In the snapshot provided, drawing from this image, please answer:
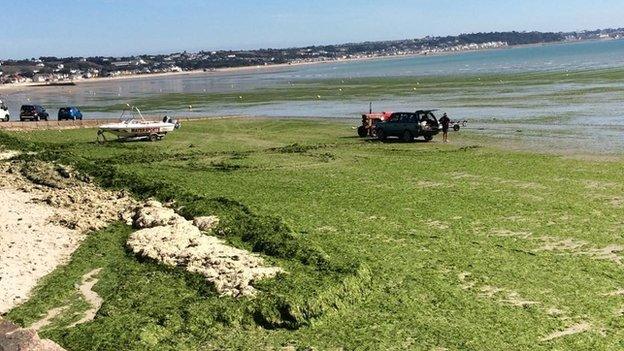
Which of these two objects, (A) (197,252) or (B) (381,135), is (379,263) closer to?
(A) (197,252)

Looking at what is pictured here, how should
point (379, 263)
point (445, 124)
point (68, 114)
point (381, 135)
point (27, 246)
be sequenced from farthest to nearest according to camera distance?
point (68, 114) < point (381, 135) < point (445, 124) < point (27, 246) < point (379, 263)

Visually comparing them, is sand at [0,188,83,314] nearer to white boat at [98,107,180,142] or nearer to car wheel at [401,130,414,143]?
white boat at [98,107,180,142]

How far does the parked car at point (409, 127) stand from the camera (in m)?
35.6

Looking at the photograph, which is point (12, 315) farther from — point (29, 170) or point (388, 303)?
point (29, 170)

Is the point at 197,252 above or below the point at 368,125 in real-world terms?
above

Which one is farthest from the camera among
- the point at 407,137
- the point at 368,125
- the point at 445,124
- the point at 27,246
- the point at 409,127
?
the point at 368,125

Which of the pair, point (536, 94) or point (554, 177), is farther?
point (536, 94)

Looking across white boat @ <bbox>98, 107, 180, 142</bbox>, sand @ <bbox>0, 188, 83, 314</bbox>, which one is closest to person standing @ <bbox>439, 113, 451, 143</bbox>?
white boat @ <bbox>98, 107, 180, 142</bbox>

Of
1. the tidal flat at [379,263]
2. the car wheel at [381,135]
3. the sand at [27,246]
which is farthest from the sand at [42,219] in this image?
the car wheel at [381,135]

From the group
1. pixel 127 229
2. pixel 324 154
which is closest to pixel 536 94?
pixel 324 154

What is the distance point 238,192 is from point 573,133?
21239 mm

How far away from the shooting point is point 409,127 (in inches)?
1414

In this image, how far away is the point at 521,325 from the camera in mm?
9836

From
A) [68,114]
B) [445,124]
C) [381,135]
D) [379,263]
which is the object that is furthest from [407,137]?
[68,114]
